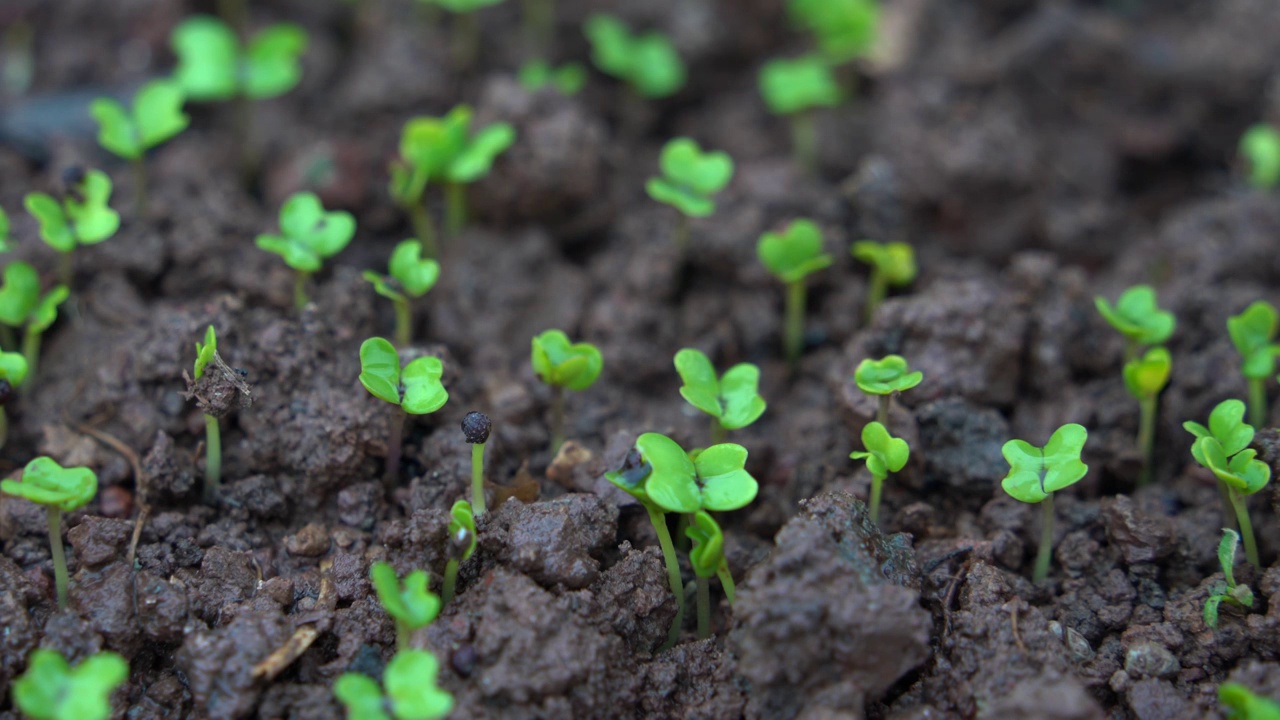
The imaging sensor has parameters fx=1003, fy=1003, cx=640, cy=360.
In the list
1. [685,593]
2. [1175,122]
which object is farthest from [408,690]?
[1175,122]

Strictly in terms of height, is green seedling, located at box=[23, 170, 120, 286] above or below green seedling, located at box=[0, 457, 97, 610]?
above

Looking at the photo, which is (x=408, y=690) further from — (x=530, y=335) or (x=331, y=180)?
(x=331, y=180)

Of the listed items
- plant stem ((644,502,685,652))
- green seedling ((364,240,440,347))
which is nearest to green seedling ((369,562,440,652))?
plant stem ((644,502,685,652))

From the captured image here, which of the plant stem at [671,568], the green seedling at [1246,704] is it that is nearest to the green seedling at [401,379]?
the plant stem at [671,568]

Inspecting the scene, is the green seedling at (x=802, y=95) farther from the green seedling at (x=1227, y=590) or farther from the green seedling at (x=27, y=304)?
the green seedling at (x=27, y=304)

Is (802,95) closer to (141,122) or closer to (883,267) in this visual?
(883,267)

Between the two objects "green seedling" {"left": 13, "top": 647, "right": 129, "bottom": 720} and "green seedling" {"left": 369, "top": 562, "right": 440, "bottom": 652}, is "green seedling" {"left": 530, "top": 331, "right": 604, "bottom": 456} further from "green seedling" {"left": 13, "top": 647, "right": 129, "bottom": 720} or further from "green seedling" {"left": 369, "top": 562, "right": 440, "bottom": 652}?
"green seedling" {"left": 13, "top": 647, "right": 129, "bottom": 720}
